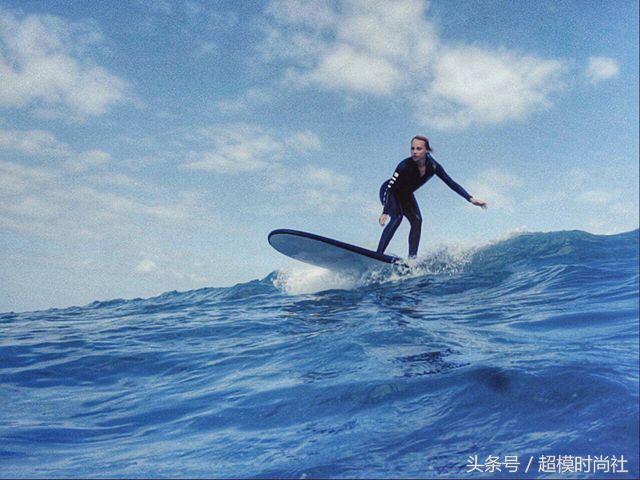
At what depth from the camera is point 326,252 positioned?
9.88 metres

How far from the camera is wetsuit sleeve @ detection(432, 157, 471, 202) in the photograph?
10567mm

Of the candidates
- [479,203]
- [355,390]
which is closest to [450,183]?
[479,203]

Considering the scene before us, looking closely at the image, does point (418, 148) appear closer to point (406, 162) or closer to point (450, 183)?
point (406, 162)

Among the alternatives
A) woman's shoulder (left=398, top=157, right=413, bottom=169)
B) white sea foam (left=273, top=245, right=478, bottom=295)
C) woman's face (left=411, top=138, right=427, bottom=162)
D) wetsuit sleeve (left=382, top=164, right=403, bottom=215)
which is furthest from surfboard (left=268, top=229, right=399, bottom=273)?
woman's face (left=411, top=138, right=427, bottom=162)

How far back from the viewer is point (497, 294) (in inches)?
312

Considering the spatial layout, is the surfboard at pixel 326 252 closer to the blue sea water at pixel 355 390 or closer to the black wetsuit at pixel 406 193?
the black wetsuit at pixel 406 193

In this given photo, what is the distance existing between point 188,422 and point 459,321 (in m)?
3.76

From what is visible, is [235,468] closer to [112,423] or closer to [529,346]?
[112,423]

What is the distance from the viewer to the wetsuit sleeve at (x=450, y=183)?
10567 mm

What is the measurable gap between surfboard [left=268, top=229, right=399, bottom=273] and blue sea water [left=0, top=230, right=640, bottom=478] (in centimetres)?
158

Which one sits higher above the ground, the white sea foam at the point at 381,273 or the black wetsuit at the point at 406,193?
the black wetsuit at the point at 406,193

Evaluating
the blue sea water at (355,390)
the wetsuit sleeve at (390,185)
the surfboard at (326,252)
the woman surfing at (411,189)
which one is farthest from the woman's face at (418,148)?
the blue sea water at (355,390)

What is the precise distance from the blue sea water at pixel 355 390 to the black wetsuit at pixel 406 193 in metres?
2.54

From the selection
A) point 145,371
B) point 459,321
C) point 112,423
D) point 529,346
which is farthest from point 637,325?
point 145,371
